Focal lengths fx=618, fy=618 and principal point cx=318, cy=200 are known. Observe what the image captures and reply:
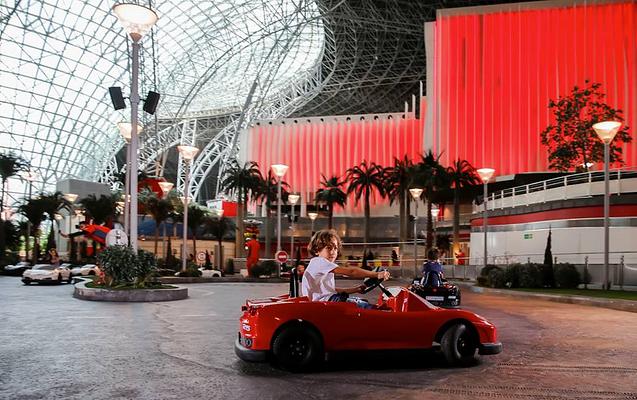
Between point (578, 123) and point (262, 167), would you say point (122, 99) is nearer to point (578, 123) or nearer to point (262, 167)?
→ point (578, 123)

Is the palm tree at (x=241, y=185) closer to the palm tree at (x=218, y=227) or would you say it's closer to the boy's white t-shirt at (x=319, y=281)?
the palm tree at (x=218, y=227)

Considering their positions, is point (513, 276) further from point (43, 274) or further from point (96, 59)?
point (96, 59)

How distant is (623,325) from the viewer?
13.2 metres

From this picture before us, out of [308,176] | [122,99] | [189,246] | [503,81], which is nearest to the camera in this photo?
[122,99]

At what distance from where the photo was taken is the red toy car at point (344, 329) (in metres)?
7.29

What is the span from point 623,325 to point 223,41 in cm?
7624

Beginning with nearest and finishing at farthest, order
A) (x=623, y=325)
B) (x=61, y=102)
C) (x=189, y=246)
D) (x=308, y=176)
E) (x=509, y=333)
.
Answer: (x=509, y=333) < (x=623, y=325) < (x=189, y=246) < (x=61, y=102) < (x=308, y=176)

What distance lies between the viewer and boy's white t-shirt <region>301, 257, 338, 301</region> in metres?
7.55

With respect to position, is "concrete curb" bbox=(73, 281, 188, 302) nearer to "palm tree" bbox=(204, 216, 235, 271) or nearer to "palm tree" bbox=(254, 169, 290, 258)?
"palm tree" bbox=(204, 216, 235, 271)

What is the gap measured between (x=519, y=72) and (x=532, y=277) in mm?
37608

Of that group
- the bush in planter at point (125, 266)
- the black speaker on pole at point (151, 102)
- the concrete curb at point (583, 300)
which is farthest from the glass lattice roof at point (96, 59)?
the concrete curb at point (583, 300)

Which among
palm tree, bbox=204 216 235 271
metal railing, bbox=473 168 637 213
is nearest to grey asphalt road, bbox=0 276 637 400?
metal railing, bbox=473 168 637 213

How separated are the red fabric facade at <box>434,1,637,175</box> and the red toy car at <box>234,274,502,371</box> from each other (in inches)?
2129

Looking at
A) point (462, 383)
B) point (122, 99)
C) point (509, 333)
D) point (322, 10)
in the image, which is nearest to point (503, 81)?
point (322, 10)
